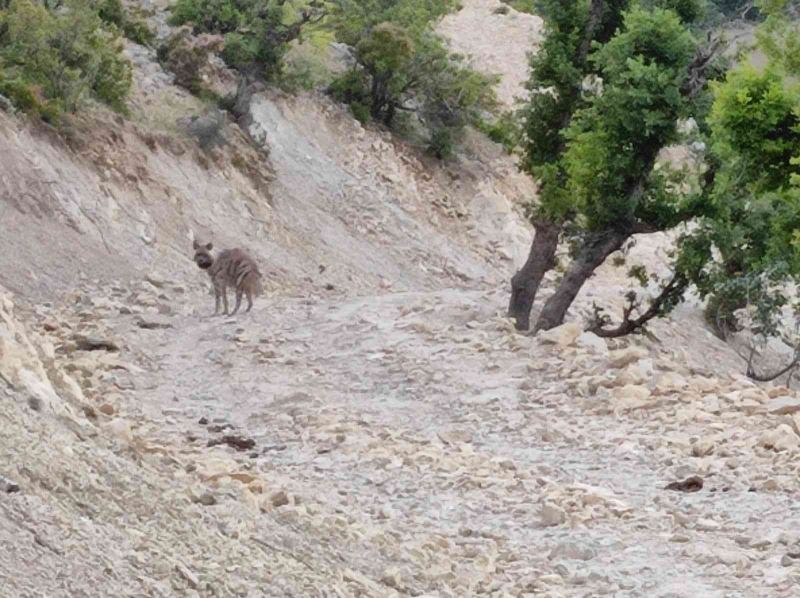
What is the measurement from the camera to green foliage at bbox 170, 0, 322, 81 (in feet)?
118

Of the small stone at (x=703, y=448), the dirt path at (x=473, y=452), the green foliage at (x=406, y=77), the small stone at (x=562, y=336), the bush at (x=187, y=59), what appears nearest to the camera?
the dirt path at (x=473, y=452)

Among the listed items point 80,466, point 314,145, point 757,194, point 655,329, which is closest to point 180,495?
point 80,466

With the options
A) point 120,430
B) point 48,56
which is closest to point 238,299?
point 48,56

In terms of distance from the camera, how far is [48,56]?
89.1 feet

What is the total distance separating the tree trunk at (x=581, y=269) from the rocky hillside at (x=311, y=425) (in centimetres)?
84

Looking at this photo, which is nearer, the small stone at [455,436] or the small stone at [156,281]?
the small stone at [455,436]

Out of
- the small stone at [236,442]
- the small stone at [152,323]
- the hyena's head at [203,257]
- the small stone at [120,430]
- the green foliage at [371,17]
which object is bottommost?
the green foliage at [371,17]

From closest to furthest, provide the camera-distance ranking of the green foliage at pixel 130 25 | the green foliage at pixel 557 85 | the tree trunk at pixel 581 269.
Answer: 1. the tree trunk at pixel 581 269
2. the green foliage at pixel 557 85
3. the green foliage at pixel 130 25

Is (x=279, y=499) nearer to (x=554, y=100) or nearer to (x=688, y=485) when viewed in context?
(x=688, y=485)

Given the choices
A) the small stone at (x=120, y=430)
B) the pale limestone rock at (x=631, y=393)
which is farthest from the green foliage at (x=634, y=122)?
the small stone at (x=120, y=430)

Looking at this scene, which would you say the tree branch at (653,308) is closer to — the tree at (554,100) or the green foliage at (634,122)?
the tree at (554,100)

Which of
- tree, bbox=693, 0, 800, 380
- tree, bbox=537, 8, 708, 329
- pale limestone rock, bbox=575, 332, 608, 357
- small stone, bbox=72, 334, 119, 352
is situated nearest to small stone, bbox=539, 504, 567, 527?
pale limestone rock, bbox=575, 332, 608, 357

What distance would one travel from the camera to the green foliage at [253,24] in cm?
3584

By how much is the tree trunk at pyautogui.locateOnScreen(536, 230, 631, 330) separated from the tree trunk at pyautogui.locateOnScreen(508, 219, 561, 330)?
0.91 metres
